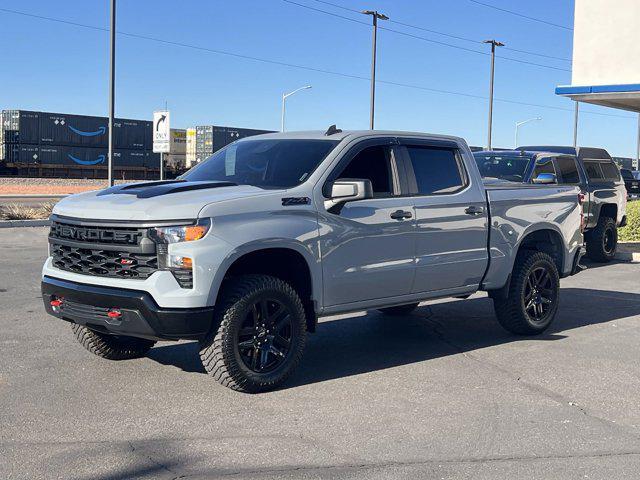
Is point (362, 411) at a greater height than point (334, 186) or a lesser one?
lesser

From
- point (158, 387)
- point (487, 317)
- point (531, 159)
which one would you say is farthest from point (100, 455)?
point (531, 159)

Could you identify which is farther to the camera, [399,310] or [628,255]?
[628,255]

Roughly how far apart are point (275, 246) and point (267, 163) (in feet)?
3.64

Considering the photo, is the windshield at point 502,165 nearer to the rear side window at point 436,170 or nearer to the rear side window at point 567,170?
the rear side window at point 567,170

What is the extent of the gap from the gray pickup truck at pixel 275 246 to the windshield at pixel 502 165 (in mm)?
5311

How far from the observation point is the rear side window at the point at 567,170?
13742mm

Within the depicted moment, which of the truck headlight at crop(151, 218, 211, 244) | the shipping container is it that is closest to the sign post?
the truck headlight at crop(151, 218, 211, 244)

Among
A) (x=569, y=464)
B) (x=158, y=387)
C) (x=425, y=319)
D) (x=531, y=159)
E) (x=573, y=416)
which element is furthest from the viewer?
(x=531, y=159)

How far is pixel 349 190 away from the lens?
240 inches

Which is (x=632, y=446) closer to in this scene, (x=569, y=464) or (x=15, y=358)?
(x=569, y=464)

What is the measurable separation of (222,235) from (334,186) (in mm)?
A: 1047

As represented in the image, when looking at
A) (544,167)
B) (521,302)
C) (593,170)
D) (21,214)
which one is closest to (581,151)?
(593,170)

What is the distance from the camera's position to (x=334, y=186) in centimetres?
617

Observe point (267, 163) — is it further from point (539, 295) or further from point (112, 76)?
point (112, 76)
